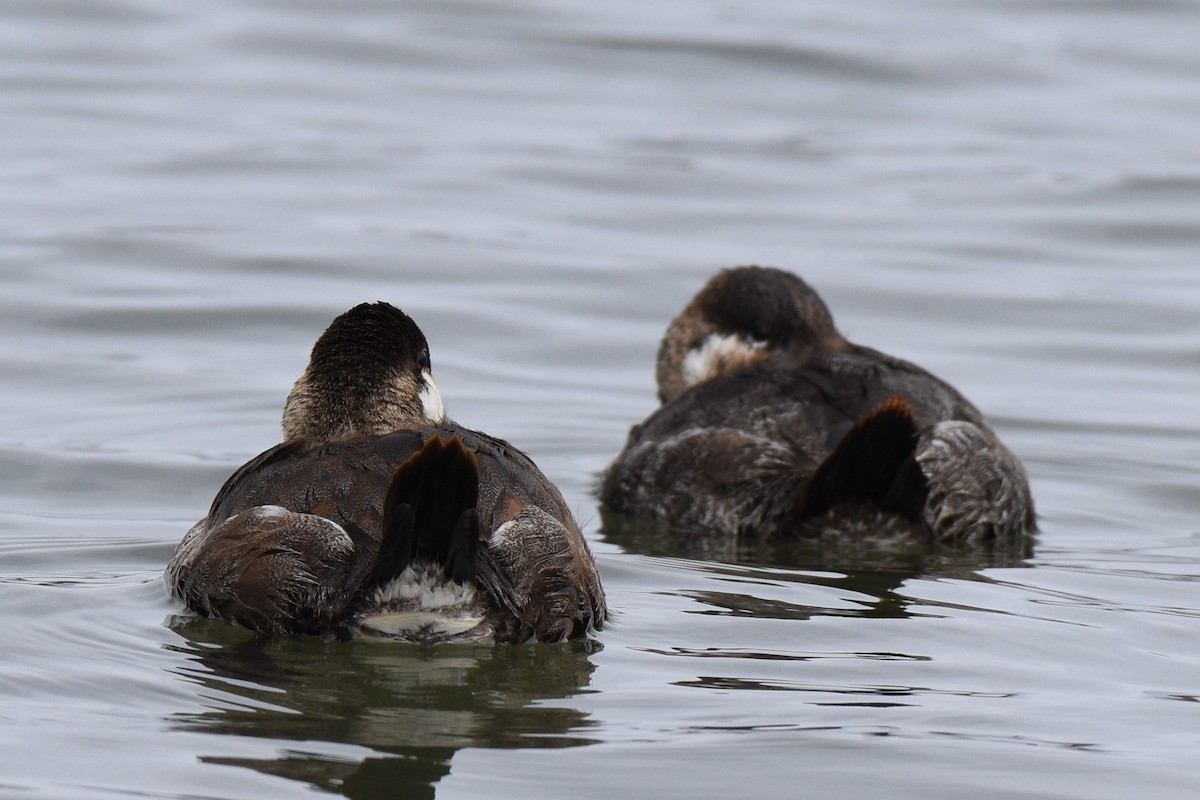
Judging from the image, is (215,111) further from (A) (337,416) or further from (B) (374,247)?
(A) (337,416)

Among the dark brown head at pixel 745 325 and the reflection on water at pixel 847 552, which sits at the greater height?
the dark brown head at pixel 745 325

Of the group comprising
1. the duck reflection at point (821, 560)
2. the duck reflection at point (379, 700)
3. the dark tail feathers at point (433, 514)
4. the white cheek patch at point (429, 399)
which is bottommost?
the duck reflection at point (379, 700)

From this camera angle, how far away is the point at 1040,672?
6094 millimetres

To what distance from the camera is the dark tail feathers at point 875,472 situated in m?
7.62

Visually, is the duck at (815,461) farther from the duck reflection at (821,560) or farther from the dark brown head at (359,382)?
the dark brown head at (359,382)

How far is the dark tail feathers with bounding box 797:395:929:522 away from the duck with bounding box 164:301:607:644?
5.17 feet

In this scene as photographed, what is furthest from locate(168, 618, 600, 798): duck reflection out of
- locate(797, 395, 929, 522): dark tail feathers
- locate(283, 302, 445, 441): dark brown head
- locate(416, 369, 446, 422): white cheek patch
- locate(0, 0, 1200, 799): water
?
locate(797, 395, 929, 522): dark tail feathers

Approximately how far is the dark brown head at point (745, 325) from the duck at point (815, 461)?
0.04 m

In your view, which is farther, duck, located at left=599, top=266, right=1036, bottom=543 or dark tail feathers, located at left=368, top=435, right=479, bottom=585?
duck, located at left=599, top=266, right=1036, bottom=543

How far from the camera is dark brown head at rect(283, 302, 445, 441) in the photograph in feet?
22.2

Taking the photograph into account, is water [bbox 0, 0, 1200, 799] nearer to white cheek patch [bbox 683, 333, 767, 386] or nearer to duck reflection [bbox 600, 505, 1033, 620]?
duck reflection [bbox 600, 505, 1033, 620]

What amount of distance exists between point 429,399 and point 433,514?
1.56 m

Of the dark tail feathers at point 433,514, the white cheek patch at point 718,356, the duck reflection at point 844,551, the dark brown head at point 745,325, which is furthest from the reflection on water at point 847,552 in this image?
the dark tail feathers at point 433,514

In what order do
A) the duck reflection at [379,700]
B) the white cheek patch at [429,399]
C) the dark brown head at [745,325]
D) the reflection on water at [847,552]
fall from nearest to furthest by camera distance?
the duck reflection at [379,700] < the white cheek patch at [429,399] < the reflection on water at [847,552] < the dark brown head at [745,325]
